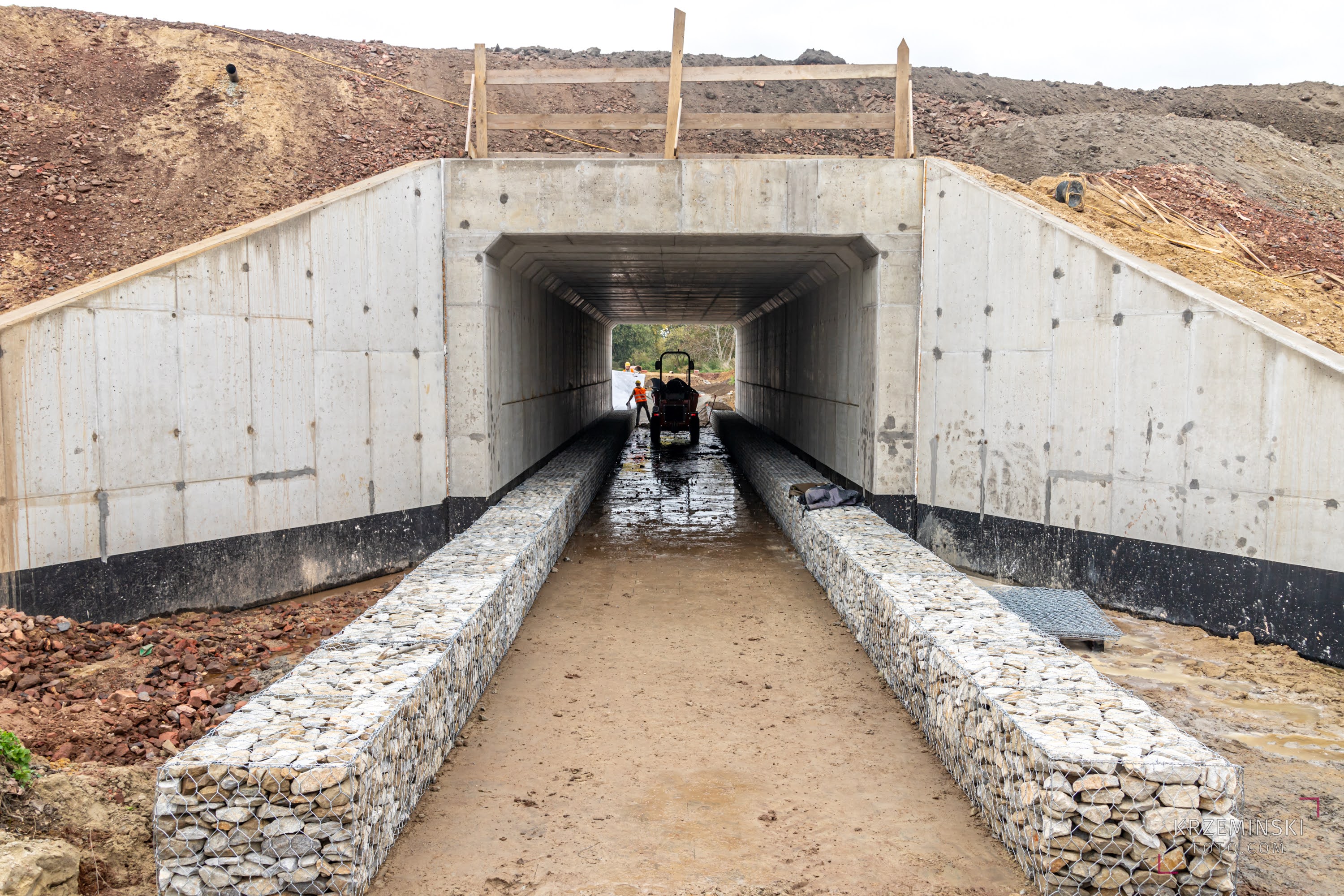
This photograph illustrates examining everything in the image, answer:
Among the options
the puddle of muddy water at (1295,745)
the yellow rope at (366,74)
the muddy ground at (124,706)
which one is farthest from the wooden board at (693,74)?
the yellow rope at (366,74)

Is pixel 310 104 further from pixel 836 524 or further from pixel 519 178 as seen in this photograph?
pixel 836 524

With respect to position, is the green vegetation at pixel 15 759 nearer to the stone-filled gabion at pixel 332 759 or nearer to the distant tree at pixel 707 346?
the stone-filled gabion at pixel 332 759

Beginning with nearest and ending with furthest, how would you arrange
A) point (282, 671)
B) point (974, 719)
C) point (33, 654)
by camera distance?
1. point (974, 719)
2. point (33, 654)
3. point (282, 671)

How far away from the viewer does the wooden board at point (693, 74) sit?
10492 mm

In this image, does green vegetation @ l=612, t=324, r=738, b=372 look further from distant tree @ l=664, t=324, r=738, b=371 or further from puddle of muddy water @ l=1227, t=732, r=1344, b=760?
puddle of muddy water @ l=1227, t=732, r=1344, b=760

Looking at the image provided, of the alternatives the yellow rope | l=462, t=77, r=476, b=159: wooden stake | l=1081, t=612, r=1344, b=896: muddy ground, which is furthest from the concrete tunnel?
the yellow rope

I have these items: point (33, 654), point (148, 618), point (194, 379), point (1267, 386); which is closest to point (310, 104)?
point (194, 379)

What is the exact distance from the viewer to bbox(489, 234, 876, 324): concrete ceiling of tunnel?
11547 millimetres

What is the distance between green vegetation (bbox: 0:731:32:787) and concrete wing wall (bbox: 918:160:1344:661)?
9.02 metres

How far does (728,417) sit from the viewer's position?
29719 mm

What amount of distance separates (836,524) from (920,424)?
2088mm

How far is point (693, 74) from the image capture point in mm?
10758

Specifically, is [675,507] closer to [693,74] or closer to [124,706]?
[693,74]

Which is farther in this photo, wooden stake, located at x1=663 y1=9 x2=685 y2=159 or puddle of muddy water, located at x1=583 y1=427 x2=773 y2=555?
puddle of muddy water, located at x1=583 y1=427 x2=773 y2=555
